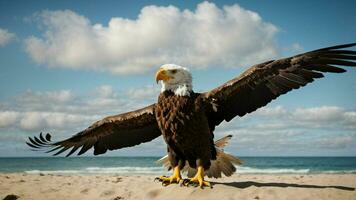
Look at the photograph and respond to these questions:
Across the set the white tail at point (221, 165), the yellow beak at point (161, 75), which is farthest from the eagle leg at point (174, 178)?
the yellow beak at point (161, 75)

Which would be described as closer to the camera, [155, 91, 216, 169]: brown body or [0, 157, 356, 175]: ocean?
[155, 91, 216, 169]: brown body

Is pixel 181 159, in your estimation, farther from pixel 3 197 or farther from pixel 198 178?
pixel 3 197

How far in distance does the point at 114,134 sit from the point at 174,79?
2058 mm

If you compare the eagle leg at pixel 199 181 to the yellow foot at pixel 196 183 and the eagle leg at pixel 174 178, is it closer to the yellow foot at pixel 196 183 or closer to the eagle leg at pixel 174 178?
the yellow foot at pixel 196 183

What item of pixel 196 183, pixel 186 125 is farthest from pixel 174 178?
pixel 186 125

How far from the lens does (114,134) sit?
7.25m

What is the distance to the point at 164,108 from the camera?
5801 mm

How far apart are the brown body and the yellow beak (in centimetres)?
22

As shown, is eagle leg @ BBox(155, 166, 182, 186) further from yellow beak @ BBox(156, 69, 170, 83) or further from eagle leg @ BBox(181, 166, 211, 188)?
yellow beak @ BBox(156, 69, 170, 83)

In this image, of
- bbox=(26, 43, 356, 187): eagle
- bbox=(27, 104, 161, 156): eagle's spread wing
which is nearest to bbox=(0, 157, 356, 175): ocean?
bbox=(27, 104, 161, 156): eagle's spread wing

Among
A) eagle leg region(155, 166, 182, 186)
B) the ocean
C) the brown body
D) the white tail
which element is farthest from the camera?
the ocean

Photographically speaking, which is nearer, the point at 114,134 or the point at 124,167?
the point at 114,134

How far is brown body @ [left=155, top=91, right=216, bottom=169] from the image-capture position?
224 inches

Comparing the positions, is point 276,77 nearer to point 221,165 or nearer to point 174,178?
point 221,165
